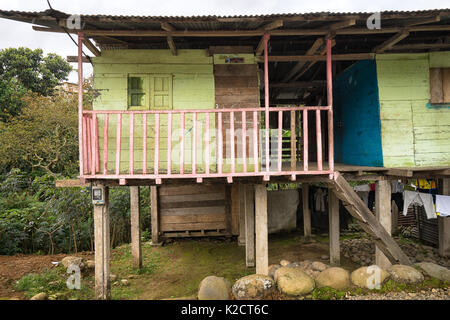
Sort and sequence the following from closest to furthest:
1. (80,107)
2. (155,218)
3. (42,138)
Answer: (80,107), (155,218), (42,138)

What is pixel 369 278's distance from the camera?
5.34 m

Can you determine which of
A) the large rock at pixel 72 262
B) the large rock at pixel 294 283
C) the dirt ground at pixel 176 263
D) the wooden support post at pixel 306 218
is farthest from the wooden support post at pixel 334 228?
the large rock at pixel 72 262

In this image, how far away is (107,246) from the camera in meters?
5.54

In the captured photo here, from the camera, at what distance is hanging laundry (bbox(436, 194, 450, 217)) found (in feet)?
21.4

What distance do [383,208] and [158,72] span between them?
594cm

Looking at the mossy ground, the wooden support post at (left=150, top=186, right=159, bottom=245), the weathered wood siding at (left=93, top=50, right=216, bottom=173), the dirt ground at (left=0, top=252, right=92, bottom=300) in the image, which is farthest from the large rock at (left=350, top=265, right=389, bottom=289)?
the dirt ground at (left=0, top=252, right=92, bottom=300)

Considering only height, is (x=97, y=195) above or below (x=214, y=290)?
above

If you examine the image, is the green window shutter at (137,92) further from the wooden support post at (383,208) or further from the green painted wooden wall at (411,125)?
the wooden support post at (383,208)

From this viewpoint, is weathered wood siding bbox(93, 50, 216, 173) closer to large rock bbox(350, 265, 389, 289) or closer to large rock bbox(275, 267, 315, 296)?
large rock bbox(275, 267, 315, 296)

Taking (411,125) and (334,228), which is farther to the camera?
(334,228)

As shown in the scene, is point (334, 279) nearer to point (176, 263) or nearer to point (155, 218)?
point (176, 263)

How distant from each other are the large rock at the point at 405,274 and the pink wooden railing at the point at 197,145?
8.41ft

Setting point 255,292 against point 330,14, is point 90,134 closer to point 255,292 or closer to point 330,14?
point 255,292

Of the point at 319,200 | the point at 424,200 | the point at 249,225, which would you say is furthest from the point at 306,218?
the point at 424,200
